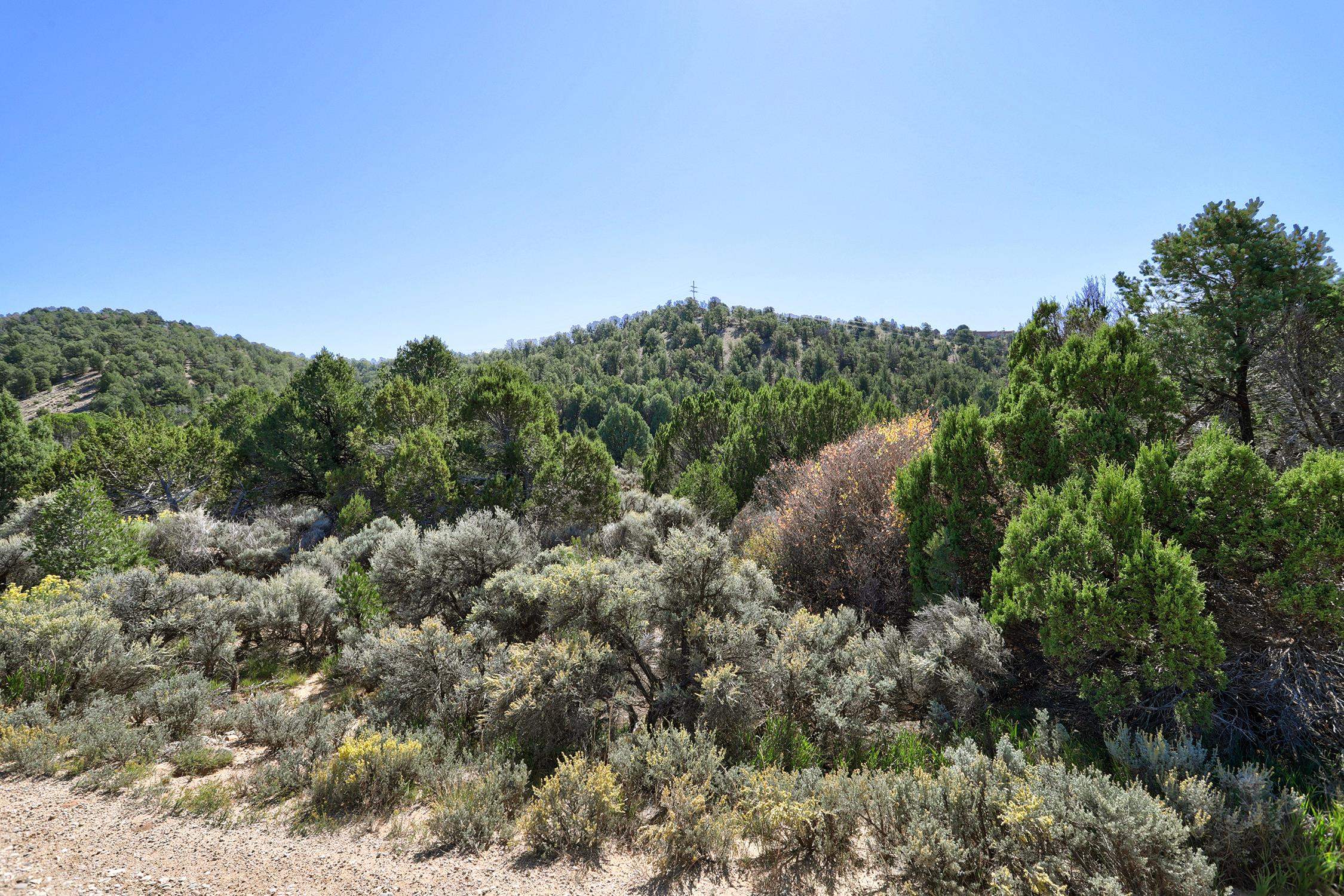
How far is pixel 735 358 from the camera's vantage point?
290 ft

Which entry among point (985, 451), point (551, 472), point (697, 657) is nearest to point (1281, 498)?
point (985, 451)

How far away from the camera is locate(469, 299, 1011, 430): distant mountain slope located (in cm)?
6056

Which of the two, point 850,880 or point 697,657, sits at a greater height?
point 697,657

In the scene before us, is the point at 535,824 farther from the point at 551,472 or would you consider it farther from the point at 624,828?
the point at 551,472

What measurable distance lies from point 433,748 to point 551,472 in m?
10.4

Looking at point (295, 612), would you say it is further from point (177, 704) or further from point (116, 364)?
point (116, 364)

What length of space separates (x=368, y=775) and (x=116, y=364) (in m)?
88.7

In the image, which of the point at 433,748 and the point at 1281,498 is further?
the point at 433,748

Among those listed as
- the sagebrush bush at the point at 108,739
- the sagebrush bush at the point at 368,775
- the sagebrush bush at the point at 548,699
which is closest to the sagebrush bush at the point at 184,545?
the sagebrush bush at the point at 108,739

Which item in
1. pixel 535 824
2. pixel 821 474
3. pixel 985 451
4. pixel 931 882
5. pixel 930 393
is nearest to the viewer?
pixel 931 882

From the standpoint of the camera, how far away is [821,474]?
10.4m

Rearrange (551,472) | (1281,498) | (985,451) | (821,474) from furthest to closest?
1. (551,472)
2. (821,474)
3. (985,451)
4. (1281,498)

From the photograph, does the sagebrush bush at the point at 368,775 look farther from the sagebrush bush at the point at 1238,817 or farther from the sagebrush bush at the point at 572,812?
the sagebrush bush at the point at 1238,817

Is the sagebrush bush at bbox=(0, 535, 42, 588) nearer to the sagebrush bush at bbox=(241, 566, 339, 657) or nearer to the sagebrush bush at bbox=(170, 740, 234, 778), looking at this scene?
the sagebrush bush at bbox=(241, 566, 339, 657)
